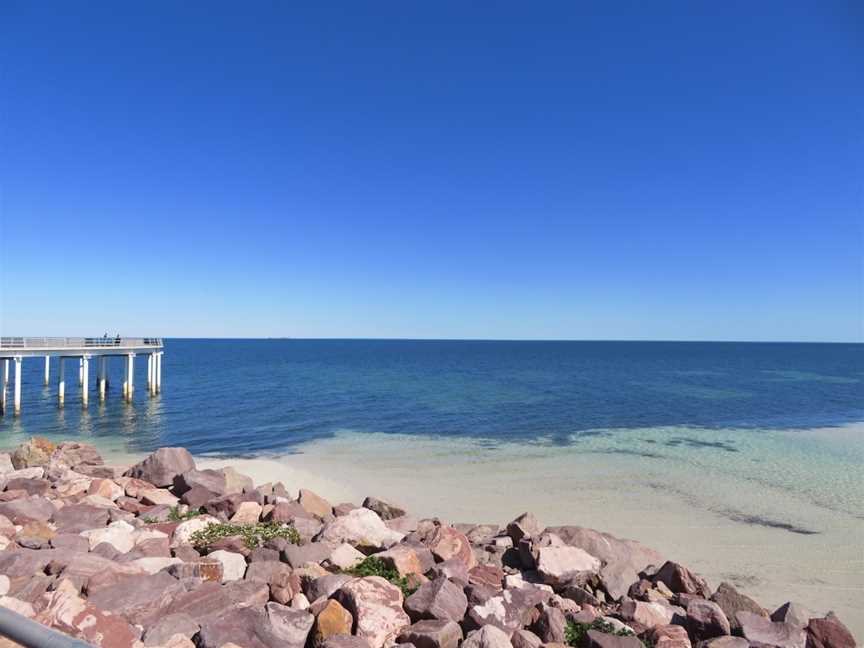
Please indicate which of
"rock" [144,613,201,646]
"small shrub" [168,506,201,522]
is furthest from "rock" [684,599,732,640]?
"small shrub" [168,506,201,522]

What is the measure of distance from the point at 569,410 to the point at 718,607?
36492mm

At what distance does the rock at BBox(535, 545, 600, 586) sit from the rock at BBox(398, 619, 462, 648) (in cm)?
357

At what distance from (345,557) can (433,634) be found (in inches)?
137

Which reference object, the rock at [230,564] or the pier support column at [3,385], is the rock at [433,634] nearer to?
the rock at [230,564]

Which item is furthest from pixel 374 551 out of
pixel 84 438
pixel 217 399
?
pixel 217 399

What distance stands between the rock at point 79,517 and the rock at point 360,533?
550cm

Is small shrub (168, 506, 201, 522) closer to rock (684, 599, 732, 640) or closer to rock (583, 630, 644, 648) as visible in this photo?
rock (583, 630, 644, 648)

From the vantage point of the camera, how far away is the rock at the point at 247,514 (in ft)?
44.7

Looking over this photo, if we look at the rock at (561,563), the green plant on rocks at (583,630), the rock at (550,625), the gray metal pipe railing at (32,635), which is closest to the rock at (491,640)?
the rock at (550,625)

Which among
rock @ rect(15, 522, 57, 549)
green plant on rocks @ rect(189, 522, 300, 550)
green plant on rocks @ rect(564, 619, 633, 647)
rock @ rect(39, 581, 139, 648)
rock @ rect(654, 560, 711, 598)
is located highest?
rock @ rect(39, 581, 139, 648)

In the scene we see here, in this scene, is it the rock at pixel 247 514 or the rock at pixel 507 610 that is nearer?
the rock at pixel 507 610

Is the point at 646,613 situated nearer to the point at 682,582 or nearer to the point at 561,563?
the point at 561,563

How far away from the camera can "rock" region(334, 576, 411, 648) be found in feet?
26.5

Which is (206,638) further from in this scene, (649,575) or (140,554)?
(649,575)
